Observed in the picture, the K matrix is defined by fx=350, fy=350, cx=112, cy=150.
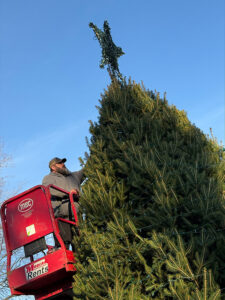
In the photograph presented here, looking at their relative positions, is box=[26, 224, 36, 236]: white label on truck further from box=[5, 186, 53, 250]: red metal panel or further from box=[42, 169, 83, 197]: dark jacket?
box=[42, 169, 83, 197]: dark jacket

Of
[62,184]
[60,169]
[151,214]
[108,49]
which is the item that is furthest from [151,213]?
[108,49]

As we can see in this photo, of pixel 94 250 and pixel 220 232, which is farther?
pixel 94 250

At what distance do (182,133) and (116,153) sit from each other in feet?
3.40

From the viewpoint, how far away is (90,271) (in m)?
3.98

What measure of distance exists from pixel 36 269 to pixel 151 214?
1.92 metres

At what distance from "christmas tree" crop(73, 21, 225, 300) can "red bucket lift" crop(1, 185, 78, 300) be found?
430mm

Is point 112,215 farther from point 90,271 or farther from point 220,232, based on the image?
point 220,232

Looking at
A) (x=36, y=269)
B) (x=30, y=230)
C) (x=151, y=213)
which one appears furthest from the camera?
(x=30, y=230)

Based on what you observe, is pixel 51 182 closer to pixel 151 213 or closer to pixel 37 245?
pixel 37 245

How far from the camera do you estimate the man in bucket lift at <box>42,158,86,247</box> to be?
5473mm

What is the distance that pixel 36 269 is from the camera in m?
4.80

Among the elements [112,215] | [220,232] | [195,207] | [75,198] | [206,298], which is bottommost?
[206,298]

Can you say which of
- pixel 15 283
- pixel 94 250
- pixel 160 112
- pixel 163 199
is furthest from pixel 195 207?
pixel 15 283

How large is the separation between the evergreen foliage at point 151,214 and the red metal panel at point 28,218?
70 cm
